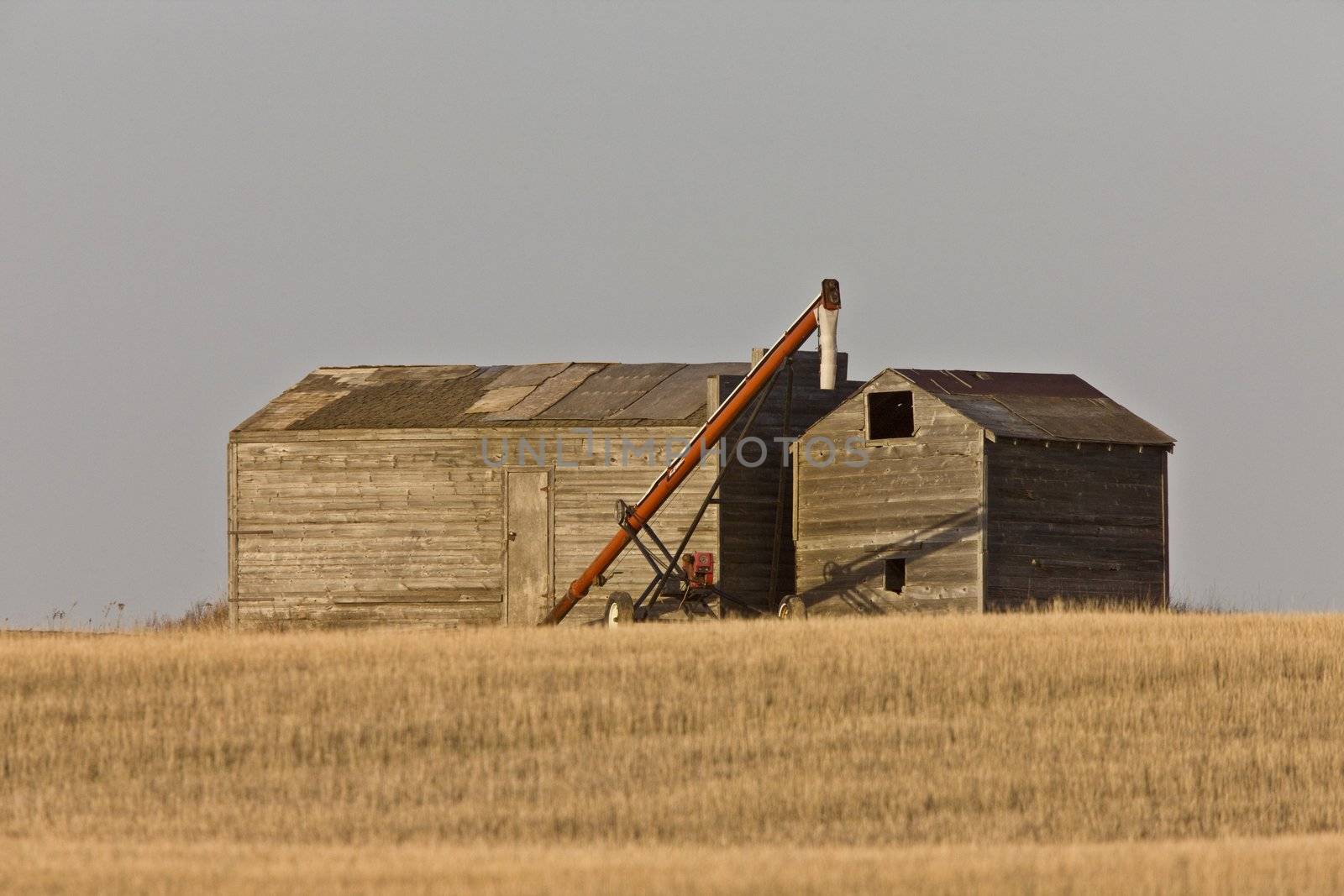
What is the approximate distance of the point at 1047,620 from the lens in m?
34.5

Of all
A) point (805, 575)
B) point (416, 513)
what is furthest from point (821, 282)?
point (416, 513)

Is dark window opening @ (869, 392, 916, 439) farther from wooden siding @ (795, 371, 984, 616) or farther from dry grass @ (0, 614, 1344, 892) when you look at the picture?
dry grass @ (0, 614, 1344, 892)

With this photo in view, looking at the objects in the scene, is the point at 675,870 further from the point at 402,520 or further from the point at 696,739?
the point at 402,520

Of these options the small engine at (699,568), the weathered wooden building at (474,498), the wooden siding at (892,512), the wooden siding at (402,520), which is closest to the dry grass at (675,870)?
the wooden siding at (892,512)

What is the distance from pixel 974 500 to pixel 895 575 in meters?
2.38

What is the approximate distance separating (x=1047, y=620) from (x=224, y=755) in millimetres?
13899

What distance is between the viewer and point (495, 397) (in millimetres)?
44906

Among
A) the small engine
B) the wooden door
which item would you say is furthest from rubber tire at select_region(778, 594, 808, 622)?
the wooden door

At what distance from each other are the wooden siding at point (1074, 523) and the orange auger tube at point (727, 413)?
3.91m

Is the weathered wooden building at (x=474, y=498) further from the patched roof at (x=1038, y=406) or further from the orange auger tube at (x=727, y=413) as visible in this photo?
the patched roof at (x=1038, y=406)

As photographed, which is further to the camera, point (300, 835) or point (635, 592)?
point (635, 592)

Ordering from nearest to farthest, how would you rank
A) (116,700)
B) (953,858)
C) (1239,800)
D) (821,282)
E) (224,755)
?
(953,858)
(1239,800)
(224,755)
(116,700)
(821,282)

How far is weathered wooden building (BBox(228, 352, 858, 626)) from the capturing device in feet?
137

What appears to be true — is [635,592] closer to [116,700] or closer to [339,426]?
[339,426]
